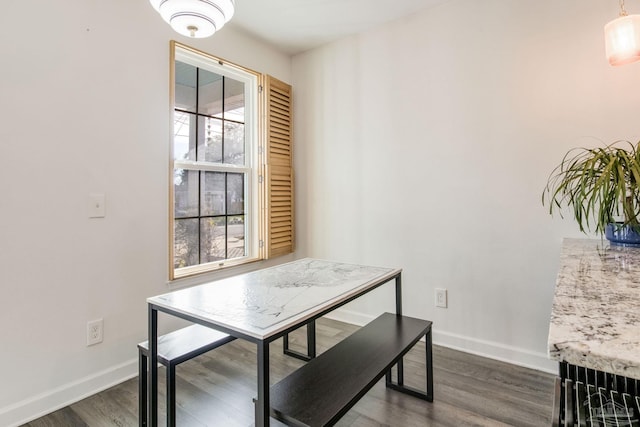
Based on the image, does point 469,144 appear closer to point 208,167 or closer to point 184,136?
point 208,167

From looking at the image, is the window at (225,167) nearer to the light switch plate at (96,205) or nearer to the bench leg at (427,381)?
the light switch plate at (96,205)

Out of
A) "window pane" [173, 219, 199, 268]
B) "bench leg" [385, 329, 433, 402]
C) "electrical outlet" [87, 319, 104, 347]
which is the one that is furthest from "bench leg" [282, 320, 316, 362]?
"electrical outlet" [87, 319, 104, 347]

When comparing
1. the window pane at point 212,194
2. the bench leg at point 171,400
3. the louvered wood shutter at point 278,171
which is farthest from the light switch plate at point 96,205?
the louvered wood shutter at point 278,171

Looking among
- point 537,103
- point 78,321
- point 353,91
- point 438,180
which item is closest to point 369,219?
point 438,180

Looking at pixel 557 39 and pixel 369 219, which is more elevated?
pixel 557 39

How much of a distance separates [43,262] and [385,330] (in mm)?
1887

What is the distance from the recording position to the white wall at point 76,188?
1683 millimetres

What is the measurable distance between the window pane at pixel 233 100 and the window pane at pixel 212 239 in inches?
35.7

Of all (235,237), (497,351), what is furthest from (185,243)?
(497,351)

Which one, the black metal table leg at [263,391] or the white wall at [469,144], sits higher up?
the white wall at [469,144]

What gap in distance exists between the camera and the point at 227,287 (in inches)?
63.4

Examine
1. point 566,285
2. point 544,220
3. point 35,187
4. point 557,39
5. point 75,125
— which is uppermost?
point 557,39

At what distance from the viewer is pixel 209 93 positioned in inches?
107

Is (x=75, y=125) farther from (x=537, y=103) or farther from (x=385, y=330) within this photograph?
(x=537, y=103)
